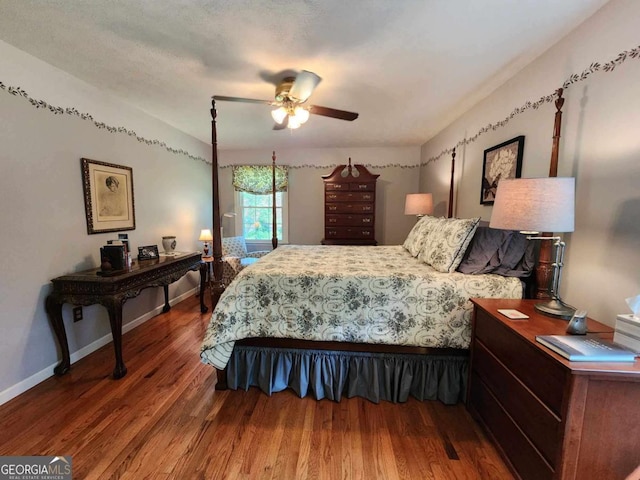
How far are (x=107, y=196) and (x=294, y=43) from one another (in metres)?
2.17

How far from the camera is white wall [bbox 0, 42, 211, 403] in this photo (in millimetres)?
1834

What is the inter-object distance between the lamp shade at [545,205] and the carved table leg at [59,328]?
304 centimetres

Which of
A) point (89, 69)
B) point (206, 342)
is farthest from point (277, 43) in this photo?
point (206, 342)

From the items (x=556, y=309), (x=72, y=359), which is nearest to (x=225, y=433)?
(x=72, y=359)

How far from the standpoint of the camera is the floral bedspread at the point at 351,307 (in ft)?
5.78

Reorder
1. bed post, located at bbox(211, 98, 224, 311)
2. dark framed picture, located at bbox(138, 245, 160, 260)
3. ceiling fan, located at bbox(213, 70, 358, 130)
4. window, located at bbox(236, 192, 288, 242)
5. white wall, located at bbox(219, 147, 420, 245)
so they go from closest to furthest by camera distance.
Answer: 1. bed post, located at bbox(211, 98, 224, 311)
2. ceiling fan, located at bbox(213, 70, 358, 130)
3. dark framed picture, located at bbox(138, 245, 160, 260)
4. white wall, located at bbox(219, 147, 420, 245)
5. window, located at bbox(236, 192, 288, 242)

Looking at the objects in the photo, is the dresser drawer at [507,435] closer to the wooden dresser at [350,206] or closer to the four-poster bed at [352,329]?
the four-poster bed at [352,329]

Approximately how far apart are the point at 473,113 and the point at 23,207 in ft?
12.6

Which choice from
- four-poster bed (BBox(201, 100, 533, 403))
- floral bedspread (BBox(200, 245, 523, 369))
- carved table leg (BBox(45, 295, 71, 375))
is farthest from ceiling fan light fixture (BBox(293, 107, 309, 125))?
carved table leg (BBox(45, 295, 71, 375))

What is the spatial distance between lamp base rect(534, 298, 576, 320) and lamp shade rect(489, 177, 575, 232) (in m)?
0.40

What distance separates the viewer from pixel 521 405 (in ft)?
4.07

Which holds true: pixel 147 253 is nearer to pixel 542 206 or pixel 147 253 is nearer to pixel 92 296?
pixel 92 296

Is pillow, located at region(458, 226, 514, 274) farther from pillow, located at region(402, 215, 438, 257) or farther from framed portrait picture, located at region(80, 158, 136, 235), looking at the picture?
framed portrait picture, located at region(80, 158, 136, 235)

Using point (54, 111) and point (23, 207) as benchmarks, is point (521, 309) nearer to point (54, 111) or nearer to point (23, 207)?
point (23, 207)
